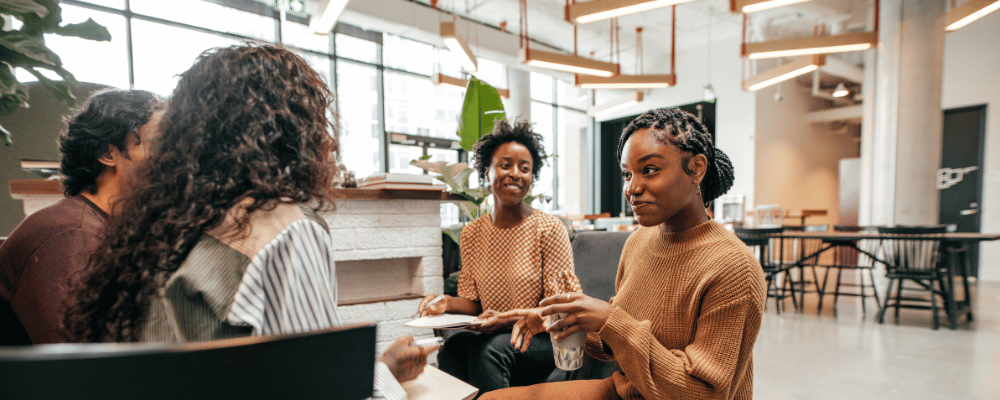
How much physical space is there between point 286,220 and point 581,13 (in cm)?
431

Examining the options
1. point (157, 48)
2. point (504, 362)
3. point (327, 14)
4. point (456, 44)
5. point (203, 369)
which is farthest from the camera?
point (157, 48)

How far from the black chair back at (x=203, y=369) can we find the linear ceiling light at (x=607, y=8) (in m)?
4.13

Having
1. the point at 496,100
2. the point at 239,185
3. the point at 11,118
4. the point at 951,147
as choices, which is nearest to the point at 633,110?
the point at 951,147

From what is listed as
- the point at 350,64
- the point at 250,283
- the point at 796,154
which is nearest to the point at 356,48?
the point at 350,64

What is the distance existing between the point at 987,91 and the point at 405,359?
981 cm

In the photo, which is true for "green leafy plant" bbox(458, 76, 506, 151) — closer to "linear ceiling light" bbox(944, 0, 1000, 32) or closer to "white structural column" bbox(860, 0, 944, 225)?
"linear ceiling light" bbox(944, 0, 1000, 32)

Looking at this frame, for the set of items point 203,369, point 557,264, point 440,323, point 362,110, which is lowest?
point 440,323

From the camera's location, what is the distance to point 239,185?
26.0 inches

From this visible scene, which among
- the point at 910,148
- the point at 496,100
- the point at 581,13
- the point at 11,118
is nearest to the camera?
the point at 496,100

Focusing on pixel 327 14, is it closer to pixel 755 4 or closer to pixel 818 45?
pixel 755 4

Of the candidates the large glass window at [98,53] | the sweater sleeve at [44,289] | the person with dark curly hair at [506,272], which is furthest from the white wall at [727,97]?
the sweater sleeve at [44,289]

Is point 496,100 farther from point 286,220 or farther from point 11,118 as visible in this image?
point 11,118

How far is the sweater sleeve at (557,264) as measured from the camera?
70.3 inches

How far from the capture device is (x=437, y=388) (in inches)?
36.5
